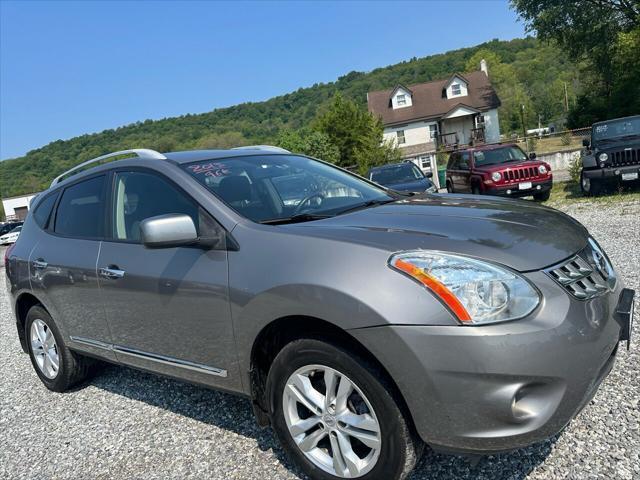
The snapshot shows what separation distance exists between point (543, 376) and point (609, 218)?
29.9ft

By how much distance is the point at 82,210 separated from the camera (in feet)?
13.1

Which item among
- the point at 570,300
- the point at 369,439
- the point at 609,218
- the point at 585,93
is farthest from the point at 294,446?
the point at 585,93

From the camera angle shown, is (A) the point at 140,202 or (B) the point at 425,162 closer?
(A) the point at 140,202

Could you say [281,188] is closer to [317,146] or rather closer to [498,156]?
[498,156]

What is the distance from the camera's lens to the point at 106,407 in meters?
4.09

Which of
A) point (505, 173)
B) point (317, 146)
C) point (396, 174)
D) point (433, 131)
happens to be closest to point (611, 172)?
point (505, 173)

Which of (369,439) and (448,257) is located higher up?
(448,257)

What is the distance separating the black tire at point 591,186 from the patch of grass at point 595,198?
0.15 meters

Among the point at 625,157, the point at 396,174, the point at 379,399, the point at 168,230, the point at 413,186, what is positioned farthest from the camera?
the point at 396,174

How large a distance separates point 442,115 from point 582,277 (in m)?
46.3

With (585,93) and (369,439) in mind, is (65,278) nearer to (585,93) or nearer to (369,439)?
(369,439)

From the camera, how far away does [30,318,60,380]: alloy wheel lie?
4.43 m

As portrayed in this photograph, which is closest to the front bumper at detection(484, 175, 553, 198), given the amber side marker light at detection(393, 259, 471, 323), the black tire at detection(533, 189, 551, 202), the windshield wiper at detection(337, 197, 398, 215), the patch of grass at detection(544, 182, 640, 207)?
the black tire at detection(533, 189, 551, 202)

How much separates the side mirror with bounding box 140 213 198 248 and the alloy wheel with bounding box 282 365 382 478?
93 cm
